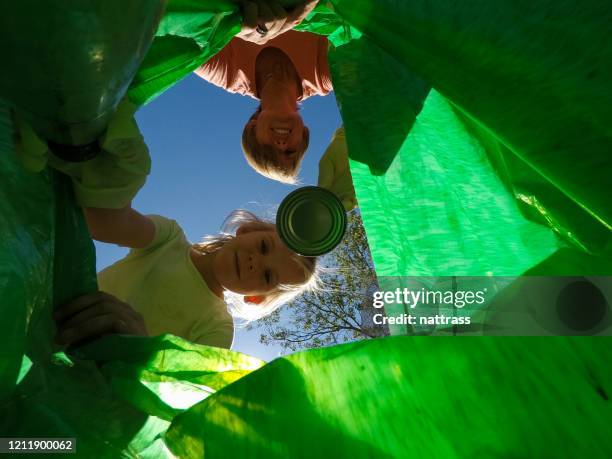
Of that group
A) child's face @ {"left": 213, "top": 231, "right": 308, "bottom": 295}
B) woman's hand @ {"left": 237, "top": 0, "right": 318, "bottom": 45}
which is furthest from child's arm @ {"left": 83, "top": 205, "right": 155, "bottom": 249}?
woman's hand @ {"left": 237, "top": 0, "right": 318, "bottom": 45}

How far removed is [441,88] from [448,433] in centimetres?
27

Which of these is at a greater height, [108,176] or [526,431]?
[108,176]

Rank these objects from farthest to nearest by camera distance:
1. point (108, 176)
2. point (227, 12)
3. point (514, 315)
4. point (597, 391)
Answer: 1. point (227, 12)
2. point (108, 176)
3. point (514, 315)
4. point (597, 391)

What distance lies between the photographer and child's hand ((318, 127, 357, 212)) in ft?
3.30

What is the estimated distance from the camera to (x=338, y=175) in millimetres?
1028

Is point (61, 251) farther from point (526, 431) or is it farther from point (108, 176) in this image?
point (526, 431)

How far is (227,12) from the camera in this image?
30.0 inches

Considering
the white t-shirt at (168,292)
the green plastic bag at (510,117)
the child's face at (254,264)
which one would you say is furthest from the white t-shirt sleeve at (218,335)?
the green plastic bag at (510,117)

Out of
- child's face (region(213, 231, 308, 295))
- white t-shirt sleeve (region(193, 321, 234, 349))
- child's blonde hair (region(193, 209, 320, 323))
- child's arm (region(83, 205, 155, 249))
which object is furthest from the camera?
child's blonde hair (region(193, 209, 320, 323))

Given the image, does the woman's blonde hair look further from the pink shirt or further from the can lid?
the can lid

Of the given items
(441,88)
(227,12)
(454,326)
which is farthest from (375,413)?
(227,12)

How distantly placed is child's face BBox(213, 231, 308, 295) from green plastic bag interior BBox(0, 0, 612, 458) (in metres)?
0.42

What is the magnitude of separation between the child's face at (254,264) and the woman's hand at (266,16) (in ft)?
1.37

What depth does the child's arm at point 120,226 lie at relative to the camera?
0.71m
